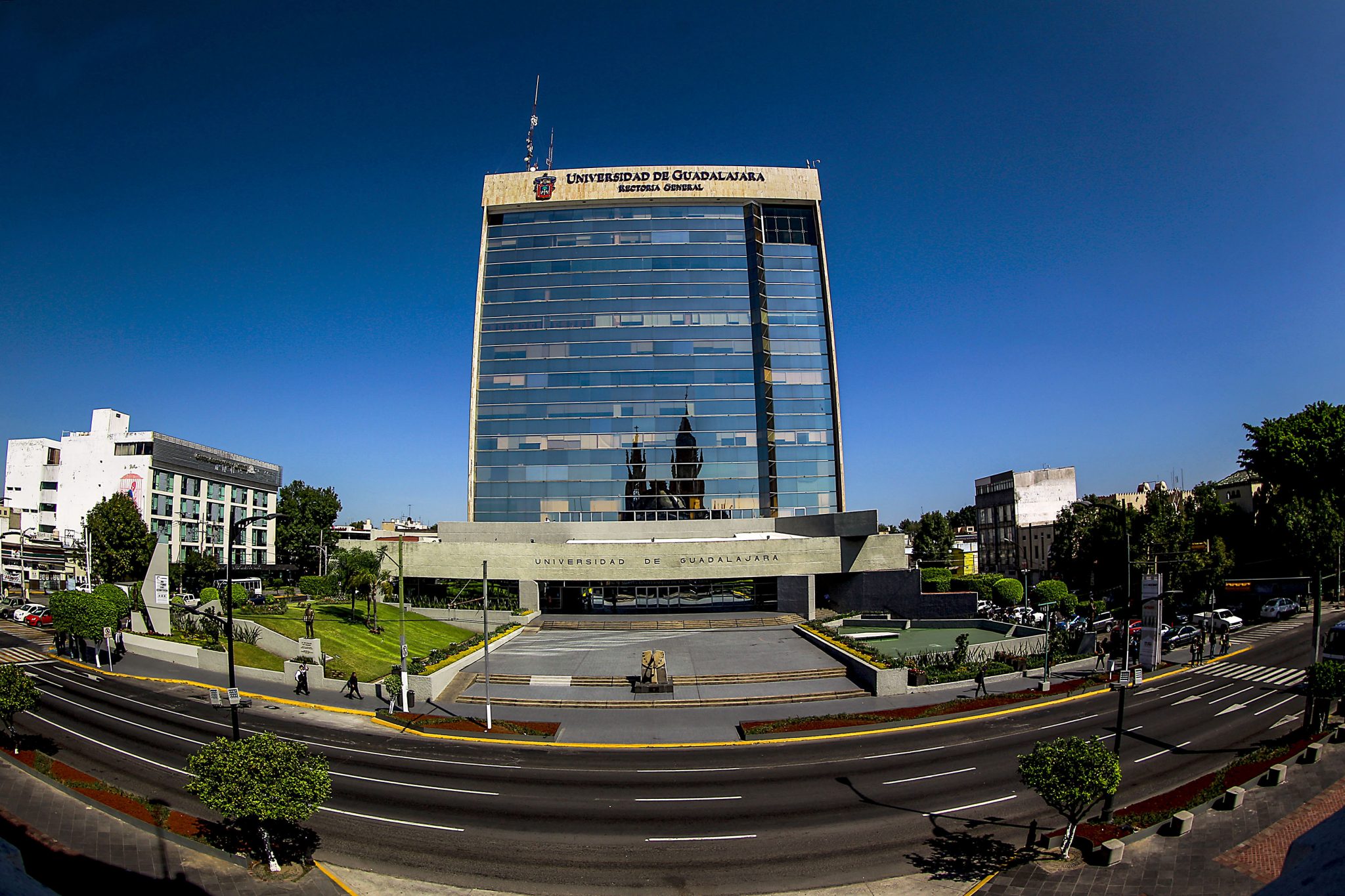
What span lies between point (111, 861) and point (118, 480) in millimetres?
93470

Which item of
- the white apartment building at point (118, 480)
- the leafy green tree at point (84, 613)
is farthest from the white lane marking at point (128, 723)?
the white apartment building at point (118, 480)

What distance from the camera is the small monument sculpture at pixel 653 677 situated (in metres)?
38.2

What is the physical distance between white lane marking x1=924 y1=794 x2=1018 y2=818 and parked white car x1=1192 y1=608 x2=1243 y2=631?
3766cm

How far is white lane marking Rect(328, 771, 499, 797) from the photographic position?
23.5m

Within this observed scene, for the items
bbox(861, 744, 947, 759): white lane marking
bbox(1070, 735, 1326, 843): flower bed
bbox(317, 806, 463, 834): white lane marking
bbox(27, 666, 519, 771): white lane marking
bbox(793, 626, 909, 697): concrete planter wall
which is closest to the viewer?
bbox(1070, 735, 1326, 843): flower bed

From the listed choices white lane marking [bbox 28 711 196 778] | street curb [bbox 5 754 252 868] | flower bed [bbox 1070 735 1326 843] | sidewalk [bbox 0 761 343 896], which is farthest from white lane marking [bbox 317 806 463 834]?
flower bed [bbox 1070 735 1326 843]

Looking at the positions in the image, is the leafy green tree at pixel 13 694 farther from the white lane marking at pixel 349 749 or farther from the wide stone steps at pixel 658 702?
the wide stone steps at pixel 658 702

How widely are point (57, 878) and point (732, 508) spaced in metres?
64.7

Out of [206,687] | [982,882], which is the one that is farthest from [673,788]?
[206,687]

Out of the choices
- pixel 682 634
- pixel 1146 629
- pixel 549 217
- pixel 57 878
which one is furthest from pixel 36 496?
pixel 1146 629

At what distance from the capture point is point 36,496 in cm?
9144

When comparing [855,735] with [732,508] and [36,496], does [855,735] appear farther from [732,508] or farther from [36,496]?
[36,496]

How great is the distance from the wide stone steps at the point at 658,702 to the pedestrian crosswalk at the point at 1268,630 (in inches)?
1424

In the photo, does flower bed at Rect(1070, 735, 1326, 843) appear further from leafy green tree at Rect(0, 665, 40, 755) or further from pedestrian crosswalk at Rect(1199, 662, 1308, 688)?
leafy green tree at Rect(0, 665, 40, 755)
